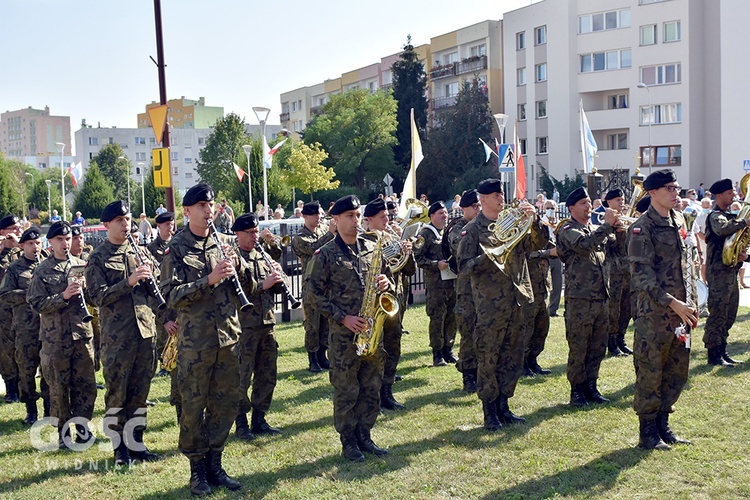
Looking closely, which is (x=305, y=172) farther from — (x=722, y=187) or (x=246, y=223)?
(x=246, y=223)

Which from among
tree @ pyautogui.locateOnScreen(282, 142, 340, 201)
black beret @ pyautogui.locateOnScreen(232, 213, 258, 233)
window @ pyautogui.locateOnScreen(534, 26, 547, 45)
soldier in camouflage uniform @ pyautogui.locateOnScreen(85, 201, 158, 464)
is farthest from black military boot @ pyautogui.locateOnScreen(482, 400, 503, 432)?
window @ pyautogui.locateOnScreen(534, 26, 547, 45)

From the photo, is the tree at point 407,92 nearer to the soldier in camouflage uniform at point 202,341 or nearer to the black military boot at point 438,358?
the black military boot at point 438,358

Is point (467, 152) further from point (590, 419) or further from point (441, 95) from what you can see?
point (590, 419)

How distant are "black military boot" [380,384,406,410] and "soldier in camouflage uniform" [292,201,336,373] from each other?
218cm

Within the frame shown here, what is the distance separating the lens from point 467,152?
55.2 m

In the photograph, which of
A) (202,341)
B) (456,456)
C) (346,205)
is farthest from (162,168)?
(456,456)

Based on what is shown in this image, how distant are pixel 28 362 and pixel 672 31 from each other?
47066mm

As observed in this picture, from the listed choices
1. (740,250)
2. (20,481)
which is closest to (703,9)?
(740,250)

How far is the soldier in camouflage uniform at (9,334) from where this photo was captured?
9694 mm

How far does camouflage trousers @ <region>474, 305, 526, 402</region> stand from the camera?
303 inches

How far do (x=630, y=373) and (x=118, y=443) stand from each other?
250 inches

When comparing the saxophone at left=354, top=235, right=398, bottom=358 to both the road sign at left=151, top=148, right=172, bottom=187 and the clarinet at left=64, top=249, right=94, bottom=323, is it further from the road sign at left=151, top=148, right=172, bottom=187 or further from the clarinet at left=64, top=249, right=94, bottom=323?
the road sign at left=151, top=148, right=172, bottom=187

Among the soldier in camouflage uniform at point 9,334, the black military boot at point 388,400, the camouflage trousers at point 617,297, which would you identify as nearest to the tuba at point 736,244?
the camouflage trousers at point 617,297

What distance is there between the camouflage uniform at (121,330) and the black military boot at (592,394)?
471 centimetres
